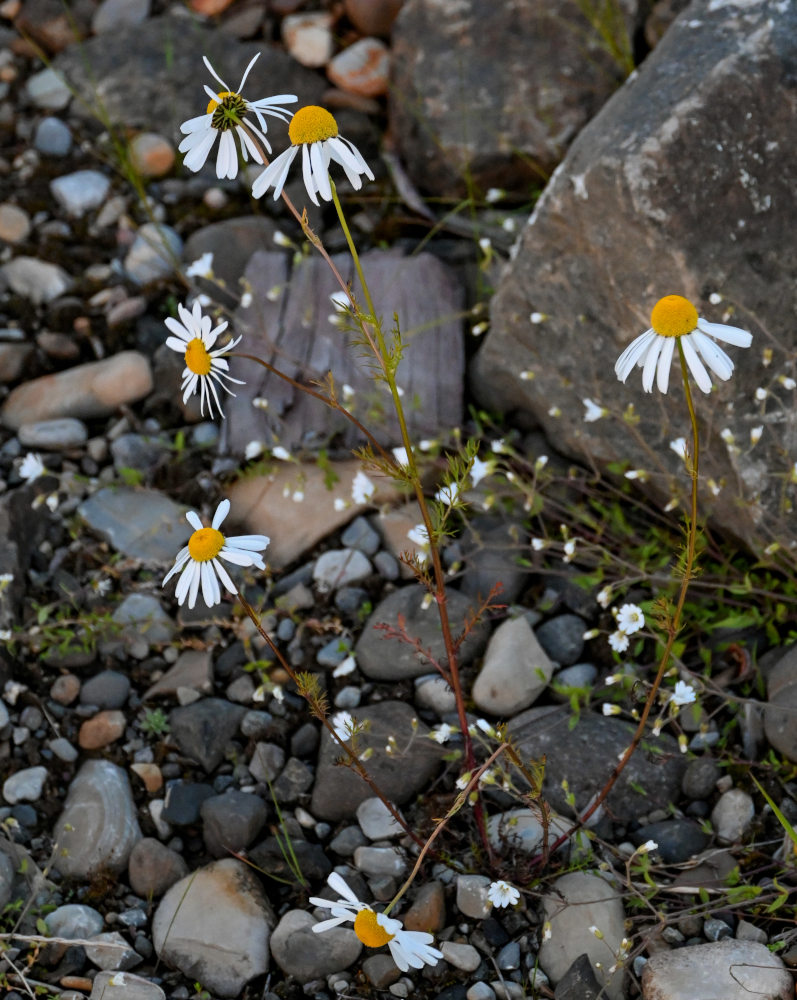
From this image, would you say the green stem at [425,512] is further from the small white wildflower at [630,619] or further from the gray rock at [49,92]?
the gray rock at [49,92]

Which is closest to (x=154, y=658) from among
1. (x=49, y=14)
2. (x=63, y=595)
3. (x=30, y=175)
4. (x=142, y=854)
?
(x=63, y=595)

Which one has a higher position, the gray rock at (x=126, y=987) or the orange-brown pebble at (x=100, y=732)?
the orange-brown pebble at (x=100, y=732)

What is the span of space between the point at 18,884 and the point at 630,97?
2.81 m

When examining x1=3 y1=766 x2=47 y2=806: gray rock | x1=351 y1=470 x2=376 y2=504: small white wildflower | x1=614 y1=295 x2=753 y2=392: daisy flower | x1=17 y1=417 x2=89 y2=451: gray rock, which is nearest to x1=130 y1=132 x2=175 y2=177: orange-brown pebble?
x1=17 y1=417 x2=89 y2=451: gray rock

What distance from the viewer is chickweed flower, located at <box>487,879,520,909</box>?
2.31 meters

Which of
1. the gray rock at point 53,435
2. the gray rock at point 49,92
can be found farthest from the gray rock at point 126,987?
the gray rock at point 49,92

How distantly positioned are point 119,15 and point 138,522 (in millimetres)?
2926

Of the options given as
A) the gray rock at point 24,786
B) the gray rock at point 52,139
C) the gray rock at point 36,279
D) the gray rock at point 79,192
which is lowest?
the gray rock at point 24,786

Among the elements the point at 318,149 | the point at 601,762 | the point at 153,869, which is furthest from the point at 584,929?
the point at 318,149

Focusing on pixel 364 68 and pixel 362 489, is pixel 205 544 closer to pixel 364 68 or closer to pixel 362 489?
pixel 362 489

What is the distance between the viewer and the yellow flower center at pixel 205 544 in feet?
6.45

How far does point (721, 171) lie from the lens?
9.92 feet

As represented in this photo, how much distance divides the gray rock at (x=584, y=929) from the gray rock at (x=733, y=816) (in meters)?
0.35

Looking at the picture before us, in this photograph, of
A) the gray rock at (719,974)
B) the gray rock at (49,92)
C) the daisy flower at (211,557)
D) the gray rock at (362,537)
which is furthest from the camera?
the gray rock at (49,92)
